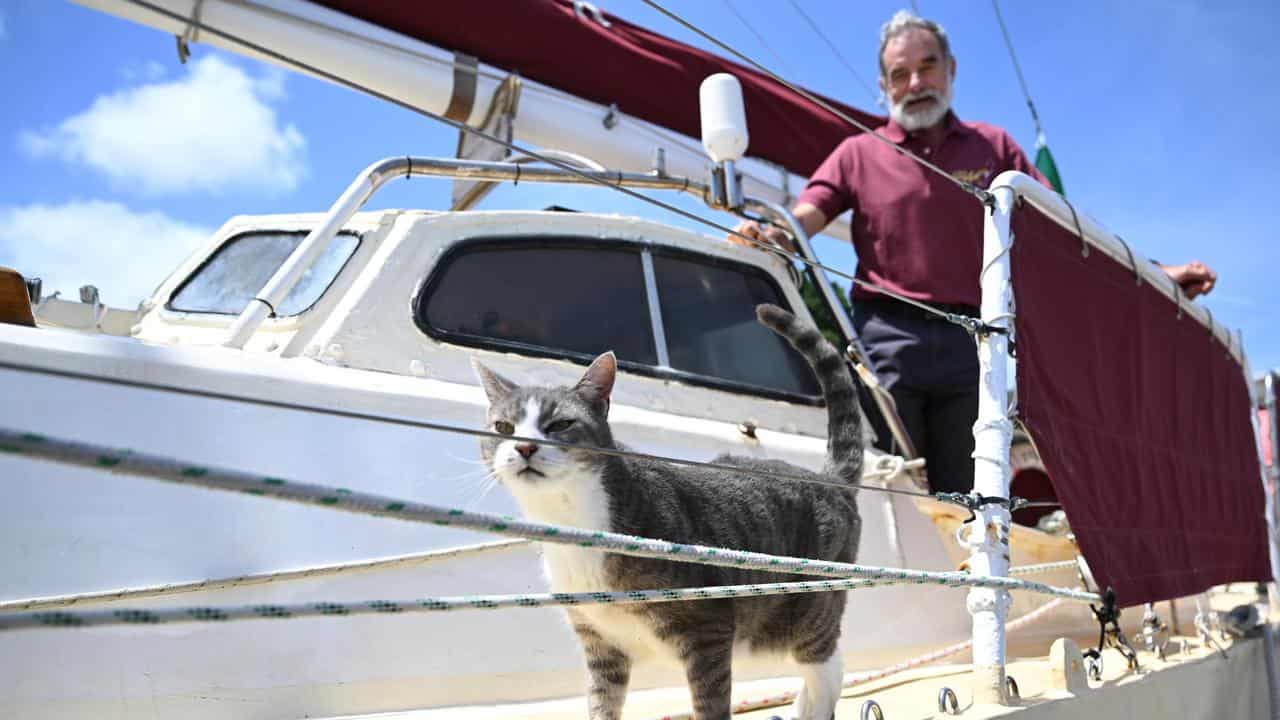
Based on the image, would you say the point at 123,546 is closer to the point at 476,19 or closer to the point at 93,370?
the point at 93,370

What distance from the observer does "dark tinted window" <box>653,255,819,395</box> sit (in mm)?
2598

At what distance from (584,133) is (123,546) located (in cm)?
242

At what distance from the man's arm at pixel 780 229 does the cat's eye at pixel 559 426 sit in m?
0.92

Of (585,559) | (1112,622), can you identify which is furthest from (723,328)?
(585,559)

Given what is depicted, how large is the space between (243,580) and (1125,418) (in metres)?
2.19

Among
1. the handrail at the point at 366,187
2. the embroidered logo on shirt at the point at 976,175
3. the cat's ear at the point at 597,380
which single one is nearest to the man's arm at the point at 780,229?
the handrail at the point at 366,187

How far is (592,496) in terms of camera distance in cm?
154

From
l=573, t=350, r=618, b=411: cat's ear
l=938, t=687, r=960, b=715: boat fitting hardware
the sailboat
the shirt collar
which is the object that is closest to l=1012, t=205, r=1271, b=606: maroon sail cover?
the sailboat

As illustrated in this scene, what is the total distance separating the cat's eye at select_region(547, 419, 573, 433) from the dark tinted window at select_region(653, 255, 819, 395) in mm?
913

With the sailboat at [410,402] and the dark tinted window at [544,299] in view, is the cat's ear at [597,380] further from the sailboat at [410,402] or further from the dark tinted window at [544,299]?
the dark tinted window at [544,299]

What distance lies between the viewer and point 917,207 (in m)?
2.82

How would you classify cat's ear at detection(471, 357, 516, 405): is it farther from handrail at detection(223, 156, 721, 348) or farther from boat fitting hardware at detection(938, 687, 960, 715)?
boat fitting hardware at detection(938, 687, 960, 715)

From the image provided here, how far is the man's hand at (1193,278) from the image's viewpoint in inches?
126

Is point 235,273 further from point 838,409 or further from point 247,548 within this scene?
point 838,409
